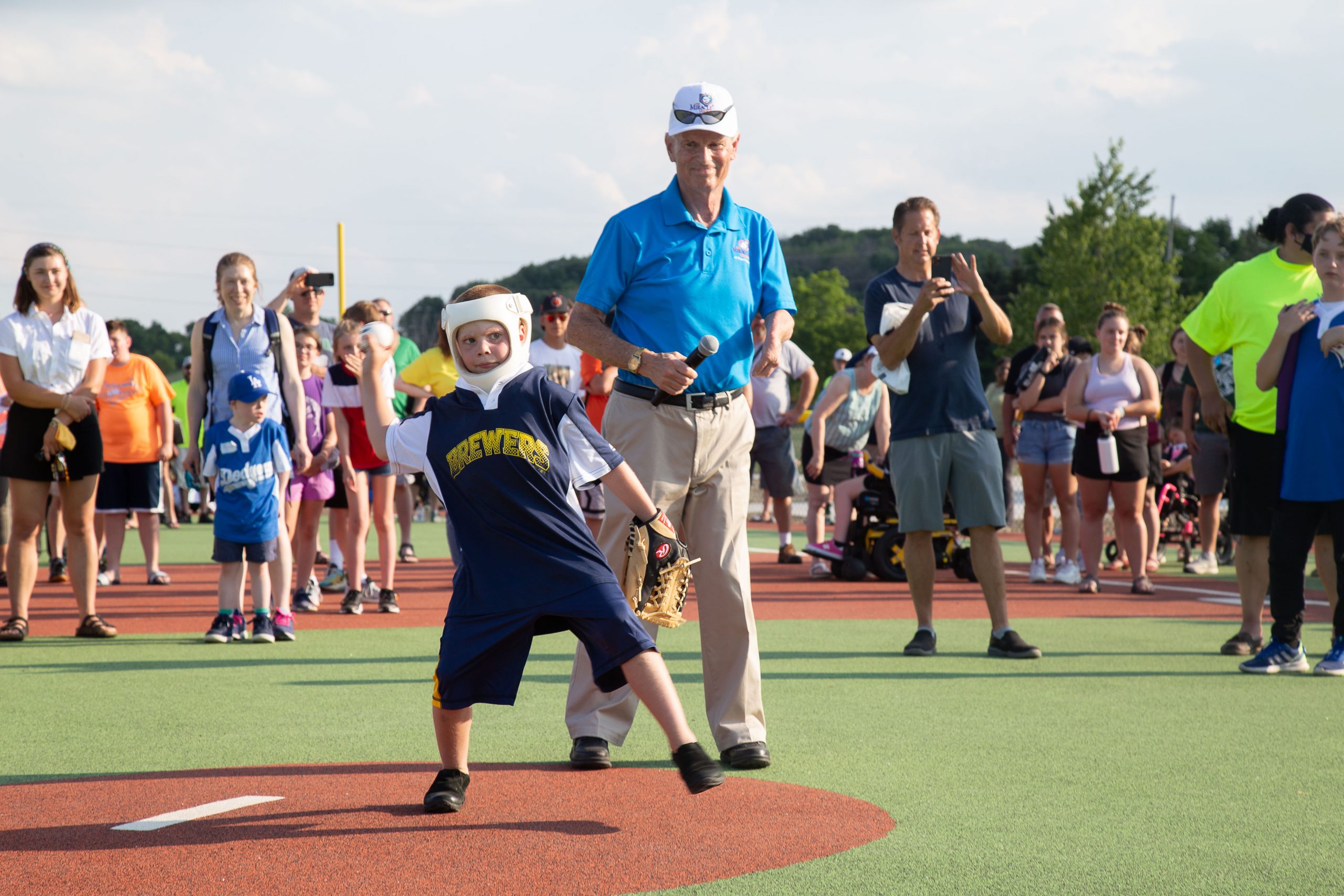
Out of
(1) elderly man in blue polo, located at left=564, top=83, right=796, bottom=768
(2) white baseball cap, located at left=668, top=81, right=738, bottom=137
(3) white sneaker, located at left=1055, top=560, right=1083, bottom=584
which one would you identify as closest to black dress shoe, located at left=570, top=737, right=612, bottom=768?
(1) elderly man in blue polo, located at left=564, top=83, right=796, bottom=768

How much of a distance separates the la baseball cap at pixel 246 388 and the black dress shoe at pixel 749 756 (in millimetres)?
4185

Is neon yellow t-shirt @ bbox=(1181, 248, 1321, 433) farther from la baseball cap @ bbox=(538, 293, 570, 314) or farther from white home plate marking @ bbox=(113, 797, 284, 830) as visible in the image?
white home plate marking @ bbox=(113, 797, 284, 830)

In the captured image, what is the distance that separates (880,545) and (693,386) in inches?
285

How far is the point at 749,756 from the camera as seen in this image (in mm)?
4492

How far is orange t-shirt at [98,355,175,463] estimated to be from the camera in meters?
10.5

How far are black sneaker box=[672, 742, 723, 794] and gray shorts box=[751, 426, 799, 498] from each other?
8.96 metres

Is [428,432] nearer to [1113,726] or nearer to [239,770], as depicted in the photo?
[239,770]

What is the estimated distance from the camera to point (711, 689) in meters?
4.75

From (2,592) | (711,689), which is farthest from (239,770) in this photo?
(2,592)

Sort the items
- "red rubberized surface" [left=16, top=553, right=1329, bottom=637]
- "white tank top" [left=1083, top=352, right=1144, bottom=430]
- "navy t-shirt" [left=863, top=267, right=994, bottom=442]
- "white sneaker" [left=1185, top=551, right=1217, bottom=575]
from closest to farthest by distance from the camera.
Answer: "navy t-shirt" [left=863, top=267, right=994, bottom=442] < "red rubberized surface" [left=16, top=553, right=1329, bottom=637] < "white tank top" [left=1083, top=352, right=1144, bottom=430] < "white sneaker" [left=1185, top=551, right=1217, bottom=575]

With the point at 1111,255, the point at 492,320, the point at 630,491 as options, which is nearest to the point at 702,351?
the point at 630,491

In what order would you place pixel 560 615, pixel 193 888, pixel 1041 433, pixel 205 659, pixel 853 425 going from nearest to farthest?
pixel 193 888, pixel 560 615, pixel 205 659, pixel 1041 433, pixel 853 425

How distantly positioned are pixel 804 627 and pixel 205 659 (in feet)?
12.0

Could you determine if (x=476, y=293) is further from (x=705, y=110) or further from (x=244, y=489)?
(x=244, y=489)
